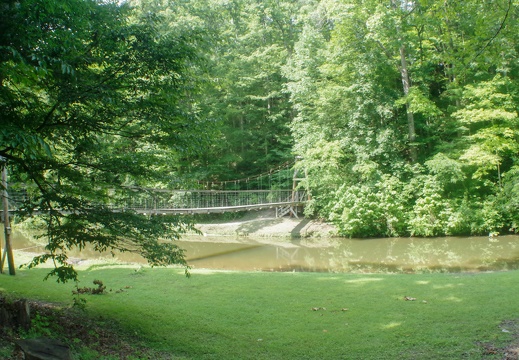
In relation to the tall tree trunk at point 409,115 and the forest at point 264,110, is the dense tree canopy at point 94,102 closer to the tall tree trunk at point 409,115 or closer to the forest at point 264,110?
the forest at point 264,110

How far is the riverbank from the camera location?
15102mm

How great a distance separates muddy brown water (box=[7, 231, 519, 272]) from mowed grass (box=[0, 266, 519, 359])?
9.30ft

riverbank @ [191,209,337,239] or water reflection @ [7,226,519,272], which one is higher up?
riverbank @ [191,209,337,239]

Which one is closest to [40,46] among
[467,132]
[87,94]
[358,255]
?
[87,94]

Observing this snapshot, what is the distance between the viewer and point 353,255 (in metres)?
11.0

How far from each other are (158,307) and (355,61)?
1222 centimetres

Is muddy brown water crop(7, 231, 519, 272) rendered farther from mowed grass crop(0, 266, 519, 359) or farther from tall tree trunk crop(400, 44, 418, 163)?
tall tree trunk crop(400, 44, 418, 163)

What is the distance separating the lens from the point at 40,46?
2.90 m

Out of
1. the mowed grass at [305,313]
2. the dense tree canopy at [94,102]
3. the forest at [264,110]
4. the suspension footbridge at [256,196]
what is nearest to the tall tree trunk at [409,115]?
the forest at [264,110]

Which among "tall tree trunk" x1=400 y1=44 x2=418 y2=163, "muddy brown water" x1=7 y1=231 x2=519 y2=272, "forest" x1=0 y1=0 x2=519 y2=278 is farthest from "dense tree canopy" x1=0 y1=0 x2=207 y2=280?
"tall tree trunk" x1=400 y1=44 x2=418 y2=163

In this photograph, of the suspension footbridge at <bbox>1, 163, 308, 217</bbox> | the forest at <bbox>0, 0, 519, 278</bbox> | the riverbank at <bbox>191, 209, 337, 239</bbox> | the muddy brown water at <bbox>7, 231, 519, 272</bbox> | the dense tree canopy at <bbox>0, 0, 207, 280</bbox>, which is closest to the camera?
the dense tree canopy at <bbox>0, 0, 207, 280</bbox>

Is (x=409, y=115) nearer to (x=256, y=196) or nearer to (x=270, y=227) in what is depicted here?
(x=270, y=227)

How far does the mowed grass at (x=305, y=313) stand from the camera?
336 centimetres

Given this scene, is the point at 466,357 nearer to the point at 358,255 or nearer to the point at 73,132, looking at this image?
the point at 73,132
